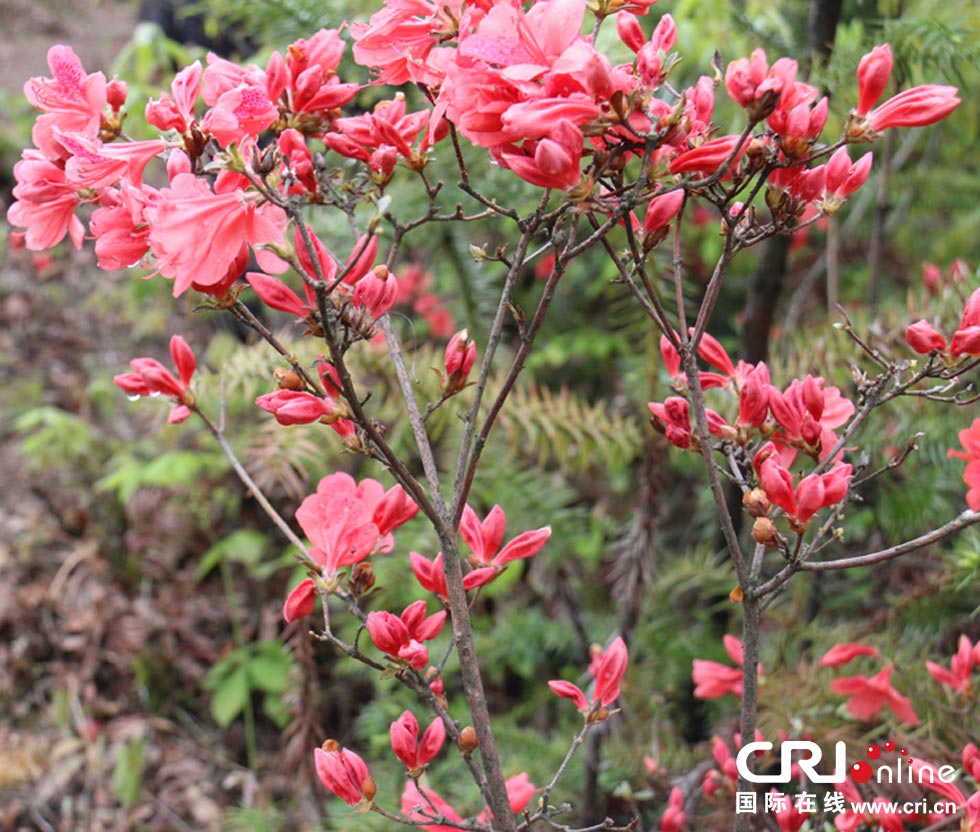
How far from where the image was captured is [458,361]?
744 mm

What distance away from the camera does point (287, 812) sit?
200 cm

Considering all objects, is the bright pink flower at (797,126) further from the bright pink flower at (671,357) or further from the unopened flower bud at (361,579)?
the unopened flower bud at (361,579)

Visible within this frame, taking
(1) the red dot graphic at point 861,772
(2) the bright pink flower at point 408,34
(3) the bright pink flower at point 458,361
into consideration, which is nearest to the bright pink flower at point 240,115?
(2) the bright pink flower at point 408,34

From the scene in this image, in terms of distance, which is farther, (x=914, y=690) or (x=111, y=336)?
(x=111, y=336)

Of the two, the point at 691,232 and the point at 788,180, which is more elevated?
the point at 788,180

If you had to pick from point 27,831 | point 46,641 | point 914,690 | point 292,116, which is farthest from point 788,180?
point 46,641

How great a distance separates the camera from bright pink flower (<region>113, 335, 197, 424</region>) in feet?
2.77

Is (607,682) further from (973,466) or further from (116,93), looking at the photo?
(116,93)

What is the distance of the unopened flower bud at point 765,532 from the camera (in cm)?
70

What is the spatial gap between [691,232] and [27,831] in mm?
2478

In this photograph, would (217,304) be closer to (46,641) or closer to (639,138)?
(639,138)

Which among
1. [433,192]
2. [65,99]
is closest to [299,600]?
[433,192]

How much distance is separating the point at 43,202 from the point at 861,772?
109 centimetres

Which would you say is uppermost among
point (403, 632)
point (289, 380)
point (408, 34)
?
point (408, 34)
